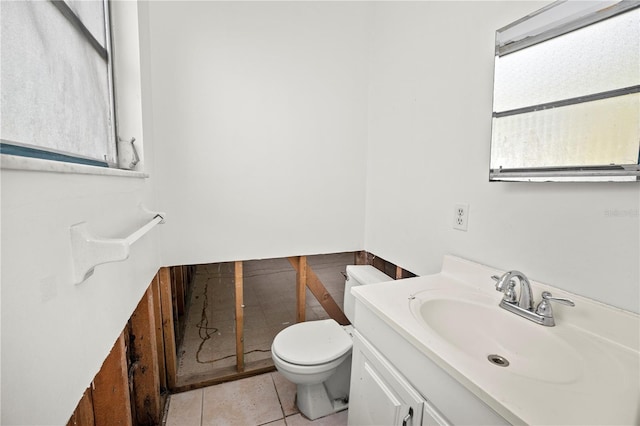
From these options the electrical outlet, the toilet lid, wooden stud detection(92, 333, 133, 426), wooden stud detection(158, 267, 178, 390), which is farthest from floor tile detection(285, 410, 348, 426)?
the electrical outlet

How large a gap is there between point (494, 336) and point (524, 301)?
16 cm

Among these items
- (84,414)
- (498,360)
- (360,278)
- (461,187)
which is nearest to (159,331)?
(84,414)

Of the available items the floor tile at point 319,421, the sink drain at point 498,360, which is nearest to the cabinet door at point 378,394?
the sink drain at point 498,360

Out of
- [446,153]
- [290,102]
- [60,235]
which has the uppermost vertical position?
[290,102]

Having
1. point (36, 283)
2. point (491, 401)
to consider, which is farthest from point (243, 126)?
point (491, 401)

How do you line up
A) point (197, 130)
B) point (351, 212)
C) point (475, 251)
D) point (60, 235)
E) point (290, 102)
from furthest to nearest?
point (351, 212) < point (290, 102) < point (197, 130) < point (475, 251) < point (60, 235)

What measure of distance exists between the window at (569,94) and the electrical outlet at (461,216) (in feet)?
0.67

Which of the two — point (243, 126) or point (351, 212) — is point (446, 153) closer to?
point (351, 212)

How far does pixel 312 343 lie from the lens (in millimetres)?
1604

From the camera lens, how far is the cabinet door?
849mm

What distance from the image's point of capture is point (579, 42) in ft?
2.72

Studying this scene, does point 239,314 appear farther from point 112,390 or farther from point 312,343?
point 112,390

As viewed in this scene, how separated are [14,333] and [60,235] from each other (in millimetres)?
202

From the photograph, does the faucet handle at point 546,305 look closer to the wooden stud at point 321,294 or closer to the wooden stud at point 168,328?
the wooden stud at point 321,294
